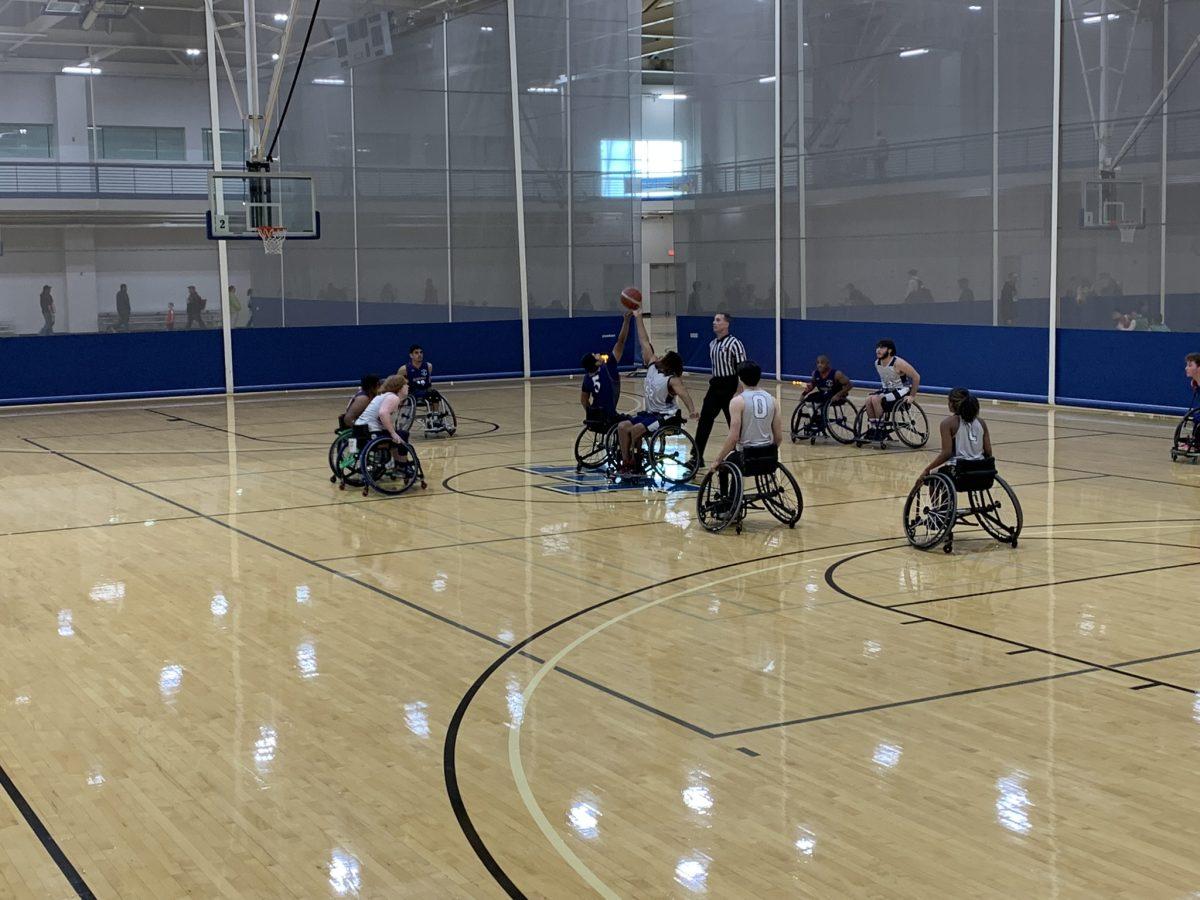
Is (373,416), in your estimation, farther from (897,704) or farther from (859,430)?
(897,704)

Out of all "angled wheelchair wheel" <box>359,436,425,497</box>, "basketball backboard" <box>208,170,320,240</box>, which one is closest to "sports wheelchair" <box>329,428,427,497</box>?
"angled wheelchair wheel" <box>359,436,425,497</box>

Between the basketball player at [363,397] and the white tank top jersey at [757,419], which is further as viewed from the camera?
the basketball player at [363,397]

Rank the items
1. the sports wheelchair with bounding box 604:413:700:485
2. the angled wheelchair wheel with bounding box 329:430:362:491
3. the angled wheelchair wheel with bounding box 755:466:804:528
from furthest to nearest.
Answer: the angled wheelchair wheel with bounding box 329:430:362:491, the sports wheelchair with bounding box 604:413:700:485, the angled wheelchair wheel with bounding box 755:466:804:528

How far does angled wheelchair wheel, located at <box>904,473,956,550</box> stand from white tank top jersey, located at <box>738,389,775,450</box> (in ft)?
4.10

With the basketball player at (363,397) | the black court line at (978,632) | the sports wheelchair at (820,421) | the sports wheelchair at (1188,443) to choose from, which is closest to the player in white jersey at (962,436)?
the black court line at (978,632)

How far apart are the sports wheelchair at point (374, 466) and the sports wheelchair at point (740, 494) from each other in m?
3.12

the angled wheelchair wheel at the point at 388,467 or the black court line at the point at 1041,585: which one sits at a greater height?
the angled wheelchair wheel at the point at 388,467

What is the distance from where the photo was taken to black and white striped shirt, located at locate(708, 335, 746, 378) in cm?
1345

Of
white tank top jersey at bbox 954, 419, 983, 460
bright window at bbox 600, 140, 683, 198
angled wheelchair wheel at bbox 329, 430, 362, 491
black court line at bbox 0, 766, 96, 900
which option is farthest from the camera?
bright window at bbox 600, 140, 683, 198

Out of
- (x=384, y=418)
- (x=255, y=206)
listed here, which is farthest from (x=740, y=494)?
(x=255, y=206)

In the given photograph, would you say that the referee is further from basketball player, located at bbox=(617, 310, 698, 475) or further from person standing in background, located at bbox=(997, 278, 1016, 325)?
person standing in background, located at bbox=(997, 278, 1016, 325)

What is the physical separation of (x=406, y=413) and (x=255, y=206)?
542 cm

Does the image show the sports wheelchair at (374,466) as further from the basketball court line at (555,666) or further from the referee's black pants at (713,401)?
the basketball court line at (555,666)

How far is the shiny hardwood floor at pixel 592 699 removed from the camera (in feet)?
15.9
